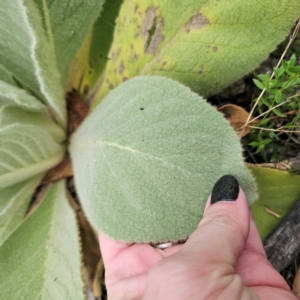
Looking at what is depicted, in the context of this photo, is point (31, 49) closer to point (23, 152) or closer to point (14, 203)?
point (23, 152)

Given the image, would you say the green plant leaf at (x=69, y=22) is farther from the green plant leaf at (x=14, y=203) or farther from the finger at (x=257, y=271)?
the finger at (x=257, y=271)

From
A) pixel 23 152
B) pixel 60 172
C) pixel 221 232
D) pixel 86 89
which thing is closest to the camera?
pixel 221 232

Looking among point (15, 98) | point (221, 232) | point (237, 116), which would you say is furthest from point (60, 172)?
point (221, 232)

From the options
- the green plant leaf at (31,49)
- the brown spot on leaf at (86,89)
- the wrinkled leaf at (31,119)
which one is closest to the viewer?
the green plant leaf at (31,49)

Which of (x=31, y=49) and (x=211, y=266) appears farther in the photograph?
(x=31, y=49)

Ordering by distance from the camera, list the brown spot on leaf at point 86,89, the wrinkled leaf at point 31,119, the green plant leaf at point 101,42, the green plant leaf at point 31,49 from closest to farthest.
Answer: the green plant leaf at point 31,49, the wrinkled leaf at point 31,119, the green plant leaf at point 101,42, the brown spot on leaf at point 86,89

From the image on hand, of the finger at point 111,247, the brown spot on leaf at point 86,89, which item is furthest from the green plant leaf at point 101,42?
the finger at point 111,247
